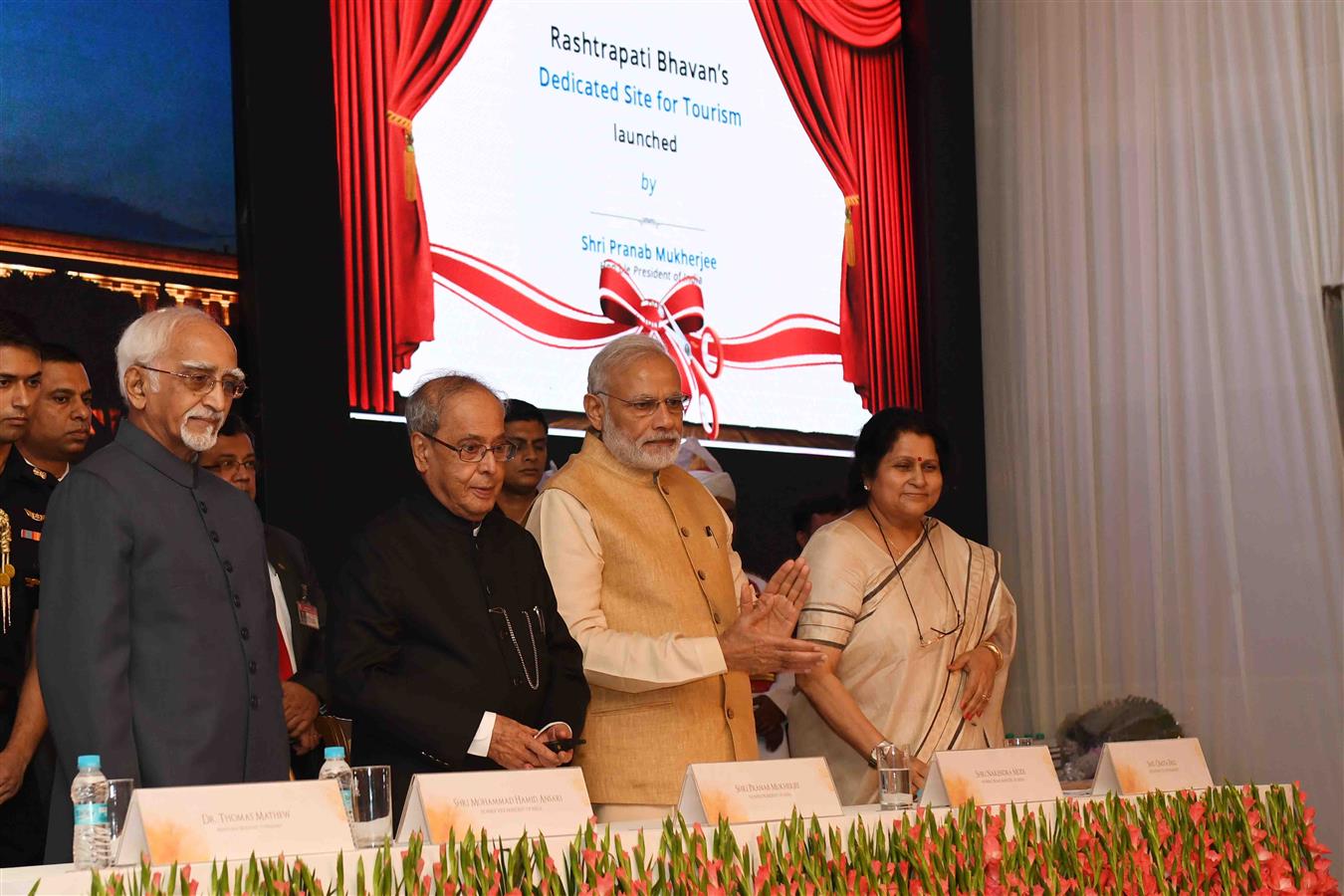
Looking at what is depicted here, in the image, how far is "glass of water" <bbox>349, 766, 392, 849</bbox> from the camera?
6.46ft

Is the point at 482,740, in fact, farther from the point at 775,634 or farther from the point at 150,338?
the point at 150,338

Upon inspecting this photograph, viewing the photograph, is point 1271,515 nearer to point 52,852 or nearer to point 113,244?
point 113,244

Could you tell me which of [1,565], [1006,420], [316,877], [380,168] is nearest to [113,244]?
[380,168]

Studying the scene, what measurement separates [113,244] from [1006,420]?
335 centimetres

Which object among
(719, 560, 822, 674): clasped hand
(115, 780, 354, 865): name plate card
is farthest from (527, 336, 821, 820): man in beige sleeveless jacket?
(115, 780, 354, 865): name plate card

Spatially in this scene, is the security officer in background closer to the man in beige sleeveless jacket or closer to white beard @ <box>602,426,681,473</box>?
the man in beige sleeveless jacket

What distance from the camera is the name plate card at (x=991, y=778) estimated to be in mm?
2494

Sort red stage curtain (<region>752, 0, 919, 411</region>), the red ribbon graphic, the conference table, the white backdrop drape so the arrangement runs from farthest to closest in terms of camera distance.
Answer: red stage curtain (<region>752, 0, 919, 411</region>) < the white backdrop drape < the red ribbon graphic < the conference table

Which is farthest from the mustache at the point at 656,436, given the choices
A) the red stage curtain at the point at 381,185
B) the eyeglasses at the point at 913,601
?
the red stage curtain at the point at 381,185

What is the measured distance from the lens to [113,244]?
3857mm

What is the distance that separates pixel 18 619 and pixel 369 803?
119 centimetres

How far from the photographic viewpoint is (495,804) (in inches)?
78.9

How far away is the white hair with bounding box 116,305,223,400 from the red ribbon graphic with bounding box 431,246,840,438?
6.48 ft

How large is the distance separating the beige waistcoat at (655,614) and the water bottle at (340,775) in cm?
87
